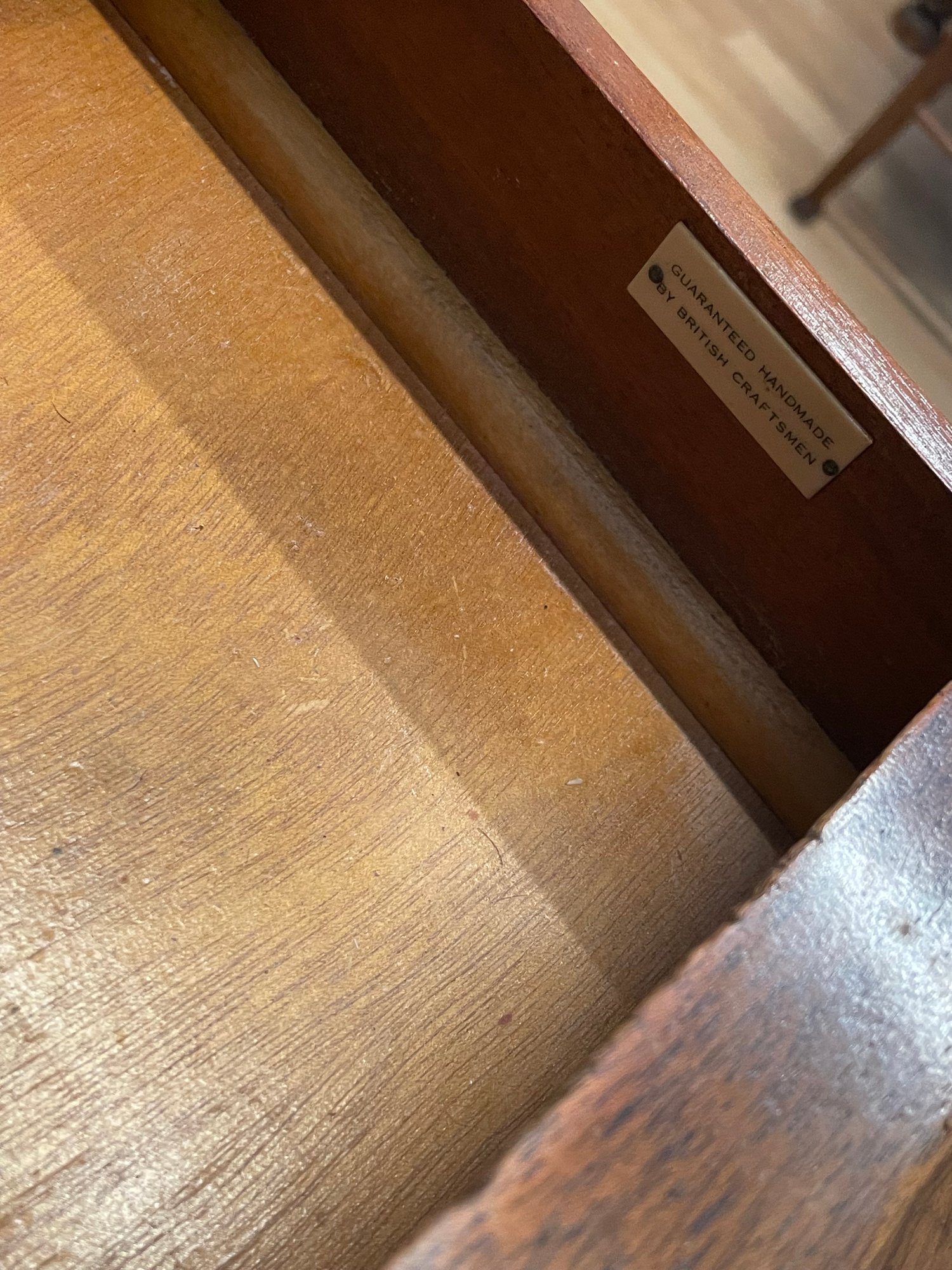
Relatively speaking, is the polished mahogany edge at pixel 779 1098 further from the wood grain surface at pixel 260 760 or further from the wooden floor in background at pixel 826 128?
the wooden floor in background at pixel 826 128

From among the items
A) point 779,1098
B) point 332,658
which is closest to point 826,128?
point 332,658

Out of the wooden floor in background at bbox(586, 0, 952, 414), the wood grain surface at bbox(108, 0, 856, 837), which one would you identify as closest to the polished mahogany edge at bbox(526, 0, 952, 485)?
the wood grain surface at bbox(108, 0, 856, 837)

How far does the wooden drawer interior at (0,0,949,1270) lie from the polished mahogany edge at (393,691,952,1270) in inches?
4.9

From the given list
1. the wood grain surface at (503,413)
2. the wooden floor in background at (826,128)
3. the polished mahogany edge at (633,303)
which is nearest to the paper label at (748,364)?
the polished mahogany edge at (633,303)

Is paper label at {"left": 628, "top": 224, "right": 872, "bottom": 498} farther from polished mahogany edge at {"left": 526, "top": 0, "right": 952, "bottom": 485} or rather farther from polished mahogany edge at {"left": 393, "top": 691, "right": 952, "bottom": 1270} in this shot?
polished mahogany edge at {"left": 393, "top": 691, "right": 952, "bottom": 1270}

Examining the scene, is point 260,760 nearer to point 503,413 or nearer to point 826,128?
point 503,413

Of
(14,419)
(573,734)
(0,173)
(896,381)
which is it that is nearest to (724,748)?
(573,734)

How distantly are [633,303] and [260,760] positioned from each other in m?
0.32

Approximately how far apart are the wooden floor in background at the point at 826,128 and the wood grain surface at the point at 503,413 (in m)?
0.44

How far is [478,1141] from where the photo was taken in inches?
17.9

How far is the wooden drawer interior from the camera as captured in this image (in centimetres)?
45

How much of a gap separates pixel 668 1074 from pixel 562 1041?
0.53 ft

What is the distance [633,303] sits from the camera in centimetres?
53

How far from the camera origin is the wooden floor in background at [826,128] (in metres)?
0.96
